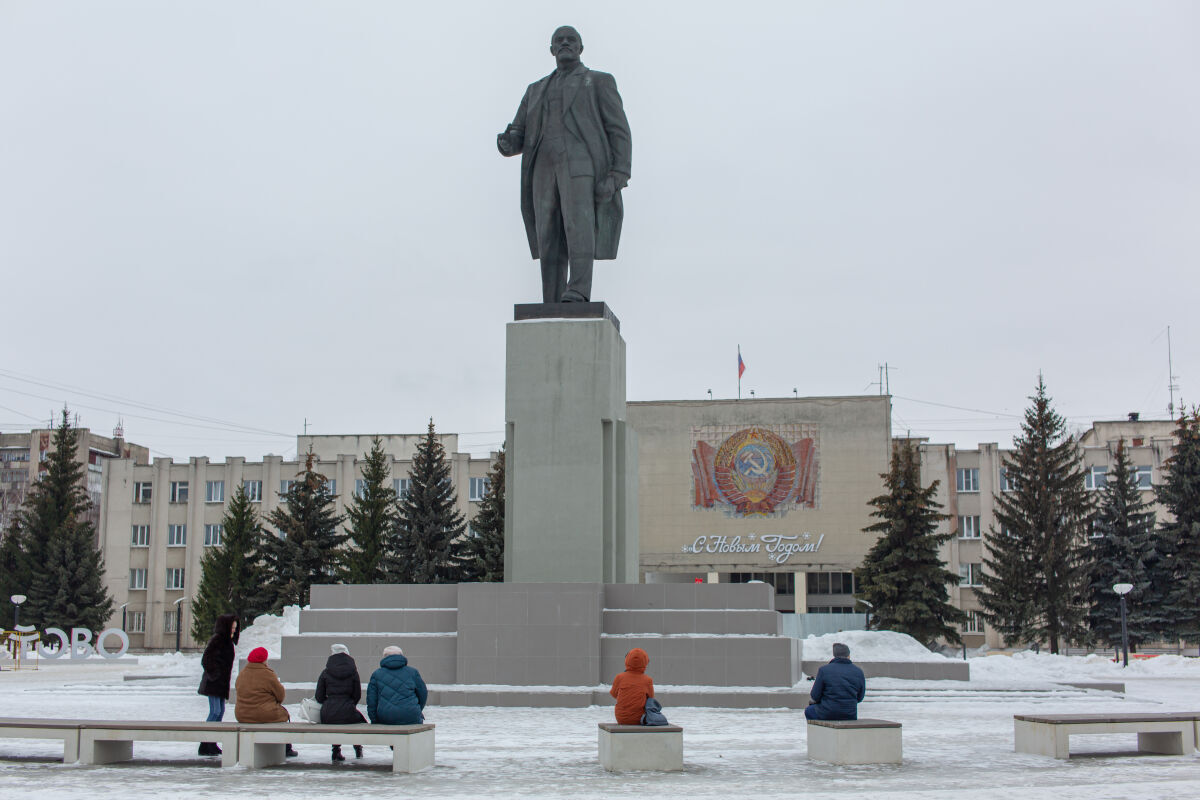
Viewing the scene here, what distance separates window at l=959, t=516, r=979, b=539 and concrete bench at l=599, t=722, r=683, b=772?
49.4 m

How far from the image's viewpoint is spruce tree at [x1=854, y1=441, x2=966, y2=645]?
35.9 metres

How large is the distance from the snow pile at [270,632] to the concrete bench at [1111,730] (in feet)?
34.9

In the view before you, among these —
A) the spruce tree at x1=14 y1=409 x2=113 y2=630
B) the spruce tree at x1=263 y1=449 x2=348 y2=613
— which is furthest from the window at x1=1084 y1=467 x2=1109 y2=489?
the spruce tree at x1=14 y1=409 x2=113 y2=630

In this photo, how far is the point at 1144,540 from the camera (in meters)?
38.8

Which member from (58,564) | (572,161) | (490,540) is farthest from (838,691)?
(58,564)

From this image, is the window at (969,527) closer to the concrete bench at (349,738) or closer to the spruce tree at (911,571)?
the spruce tree at (911,571)

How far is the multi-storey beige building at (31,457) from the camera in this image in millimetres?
69938

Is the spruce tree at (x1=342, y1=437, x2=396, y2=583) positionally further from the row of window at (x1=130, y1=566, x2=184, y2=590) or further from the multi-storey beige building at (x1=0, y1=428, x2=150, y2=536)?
the multi-storey beige building at (x1=0, y1=428, x2=150, y2=536)

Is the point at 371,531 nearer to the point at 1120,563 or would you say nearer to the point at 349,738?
the point at 1120,563

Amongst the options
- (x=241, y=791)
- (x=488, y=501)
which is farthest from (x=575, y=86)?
(x=488, y=501)

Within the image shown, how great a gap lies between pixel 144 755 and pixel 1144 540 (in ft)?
118

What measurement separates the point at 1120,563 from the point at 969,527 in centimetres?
1683

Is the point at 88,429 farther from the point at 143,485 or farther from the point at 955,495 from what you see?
the point at 955,495

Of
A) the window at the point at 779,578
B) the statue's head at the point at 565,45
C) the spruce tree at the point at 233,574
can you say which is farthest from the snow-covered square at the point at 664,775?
the window at the point at 779,578
